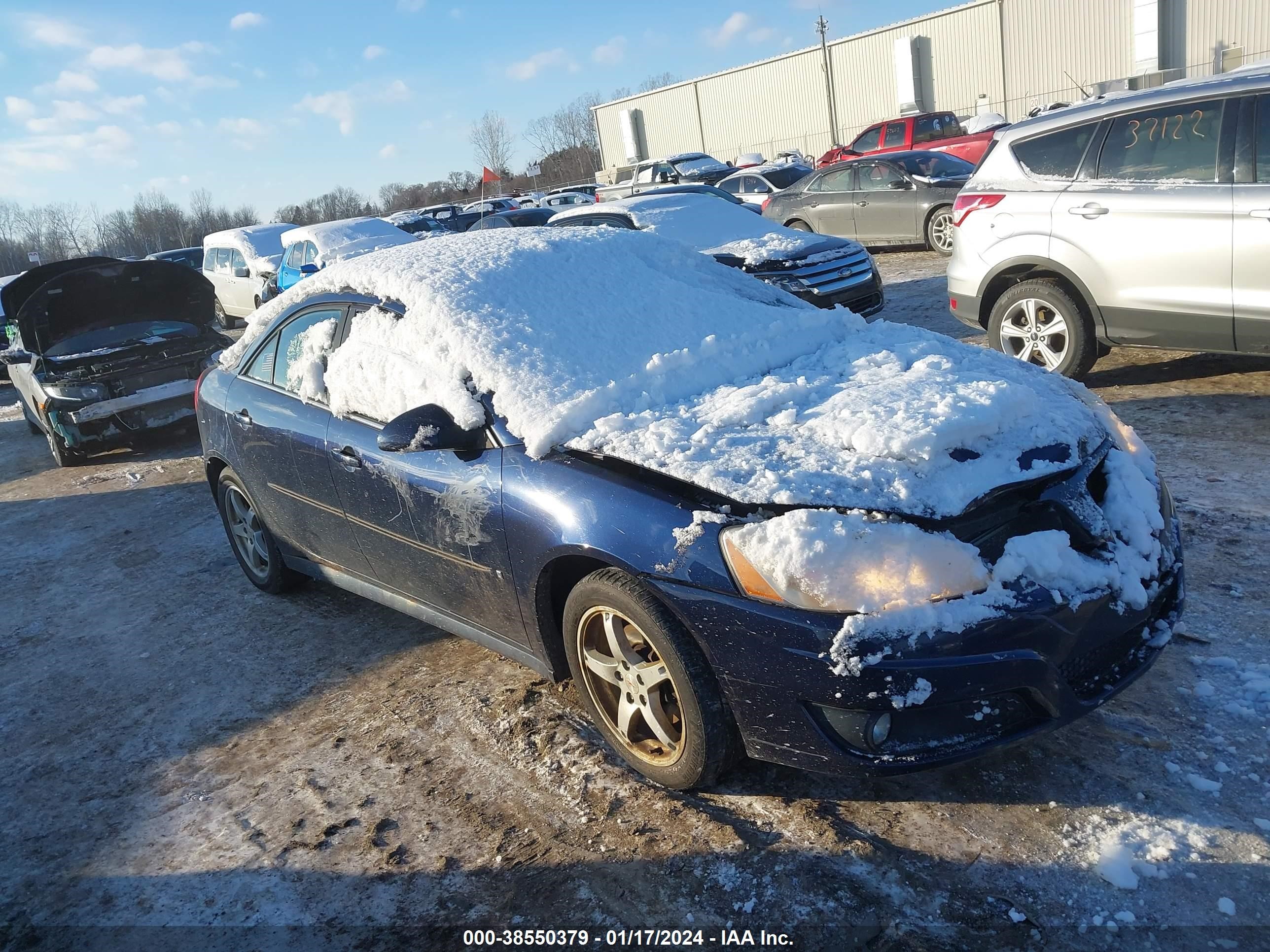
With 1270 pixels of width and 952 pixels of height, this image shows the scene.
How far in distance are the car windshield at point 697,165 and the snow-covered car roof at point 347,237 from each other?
1393 cm

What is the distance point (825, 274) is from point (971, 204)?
222 cm

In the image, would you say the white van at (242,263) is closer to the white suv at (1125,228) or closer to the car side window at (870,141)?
the white suv at (1125,228)

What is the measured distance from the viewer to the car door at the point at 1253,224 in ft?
16.9

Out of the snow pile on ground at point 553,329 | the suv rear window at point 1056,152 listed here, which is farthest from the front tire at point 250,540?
the suv rear window at point 1056,152

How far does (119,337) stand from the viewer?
9.16m

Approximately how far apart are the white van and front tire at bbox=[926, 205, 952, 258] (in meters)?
10.5

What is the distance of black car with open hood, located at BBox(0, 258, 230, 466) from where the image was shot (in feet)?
28.5

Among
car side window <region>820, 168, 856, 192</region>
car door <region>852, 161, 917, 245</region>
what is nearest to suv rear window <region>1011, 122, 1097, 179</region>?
car door <region>852, 161, 917, 245</region>

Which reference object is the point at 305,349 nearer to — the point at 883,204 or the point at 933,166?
the point at 883,204

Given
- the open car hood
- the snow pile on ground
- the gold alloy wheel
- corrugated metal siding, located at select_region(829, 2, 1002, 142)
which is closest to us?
the gold alloy wheel

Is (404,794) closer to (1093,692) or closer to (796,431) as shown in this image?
(796,431)

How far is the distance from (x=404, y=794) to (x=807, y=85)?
167 feet

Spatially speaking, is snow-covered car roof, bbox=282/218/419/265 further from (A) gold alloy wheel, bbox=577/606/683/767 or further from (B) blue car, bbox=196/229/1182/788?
(A) gold alloy wheel, bbox=577/606/683/767

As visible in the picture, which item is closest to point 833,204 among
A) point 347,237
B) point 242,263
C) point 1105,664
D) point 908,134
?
point 347,237
